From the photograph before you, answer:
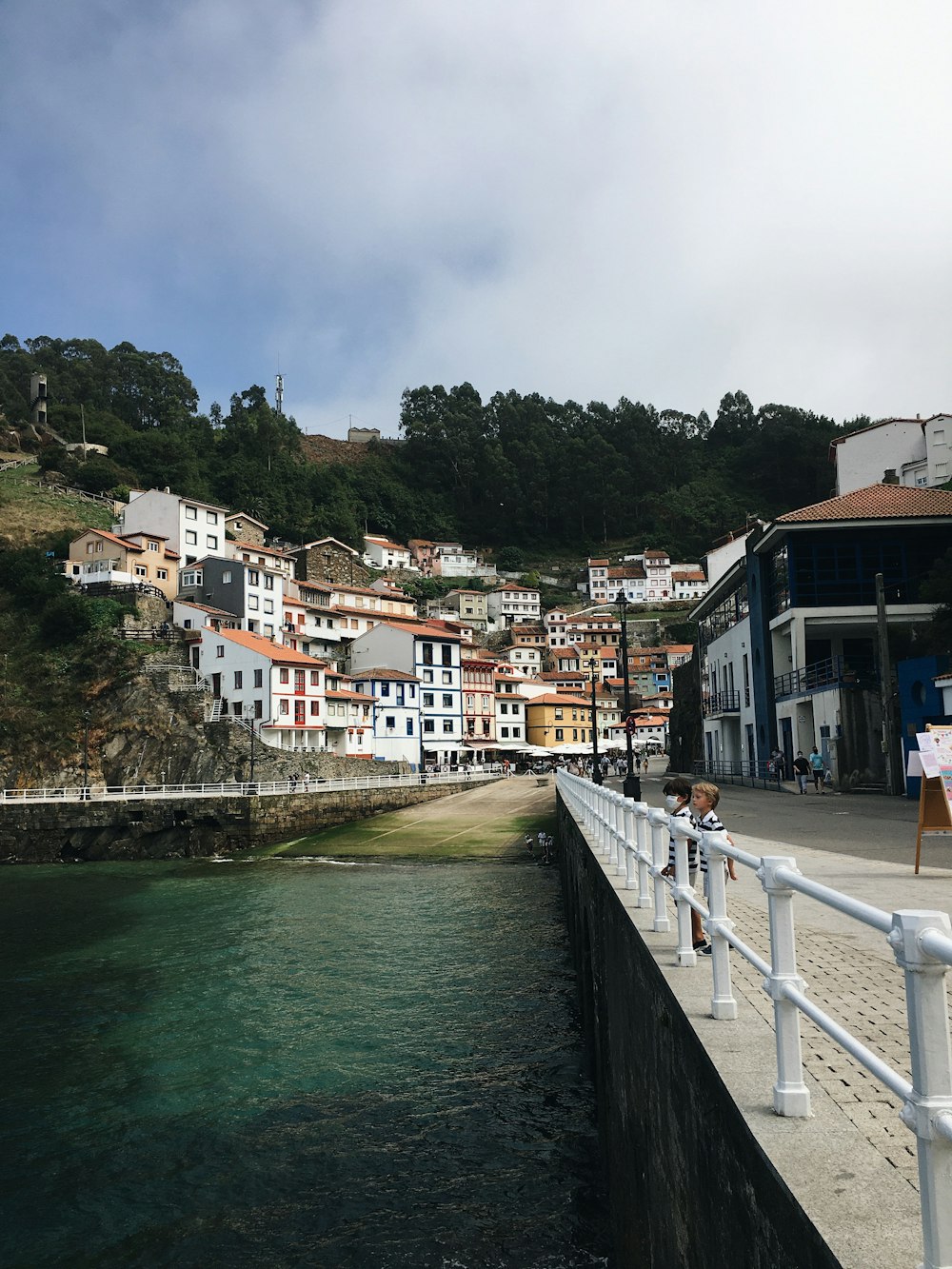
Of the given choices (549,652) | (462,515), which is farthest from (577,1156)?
(462,515)

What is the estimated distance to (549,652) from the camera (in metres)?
118

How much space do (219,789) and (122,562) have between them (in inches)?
1133

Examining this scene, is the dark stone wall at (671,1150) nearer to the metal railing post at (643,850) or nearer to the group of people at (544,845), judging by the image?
the metal railing post at (643,850)

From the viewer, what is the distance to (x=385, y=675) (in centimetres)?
6800

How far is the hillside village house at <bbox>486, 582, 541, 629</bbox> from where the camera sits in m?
127

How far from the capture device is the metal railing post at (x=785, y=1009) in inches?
142

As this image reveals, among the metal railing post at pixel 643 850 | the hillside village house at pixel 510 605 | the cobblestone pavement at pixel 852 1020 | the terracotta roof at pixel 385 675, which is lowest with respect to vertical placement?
the cobblestone pavement at pixel 852 1020

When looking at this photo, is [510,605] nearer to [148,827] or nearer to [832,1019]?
[148,827]

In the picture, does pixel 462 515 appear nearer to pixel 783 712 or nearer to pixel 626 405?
pixel 626 405

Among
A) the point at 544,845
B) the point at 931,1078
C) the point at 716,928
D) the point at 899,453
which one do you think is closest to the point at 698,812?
the point at 716,928

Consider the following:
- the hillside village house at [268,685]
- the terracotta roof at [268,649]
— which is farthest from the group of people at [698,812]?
the terracotta roof at [268,649]

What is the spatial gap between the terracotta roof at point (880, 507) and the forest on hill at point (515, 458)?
86835mm

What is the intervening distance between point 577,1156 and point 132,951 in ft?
44.1

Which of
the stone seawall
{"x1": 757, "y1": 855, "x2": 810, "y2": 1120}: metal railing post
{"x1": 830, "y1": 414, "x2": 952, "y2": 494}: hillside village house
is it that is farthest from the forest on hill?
{"x1": 757, "y1": 855, "x2": 810, "y2": 1120}: metal railing post
